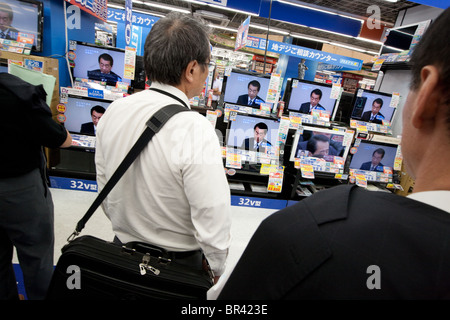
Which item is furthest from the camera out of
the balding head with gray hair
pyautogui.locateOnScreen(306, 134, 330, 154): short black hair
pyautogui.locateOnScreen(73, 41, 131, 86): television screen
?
pyautogui.locateOnScreen(306, 134, 330, 154): short black hair

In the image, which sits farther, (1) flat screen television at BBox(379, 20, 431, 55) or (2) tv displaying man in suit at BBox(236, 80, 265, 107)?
(1) flat screen television at BBox(379, 20, 431, 55)

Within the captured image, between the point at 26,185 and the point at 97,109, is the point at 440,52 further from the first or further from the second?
the point at 97,109

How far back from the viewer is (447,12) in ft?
1.25

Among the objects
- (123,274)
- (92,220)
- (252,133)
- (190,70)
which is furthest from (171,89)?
(92,220)

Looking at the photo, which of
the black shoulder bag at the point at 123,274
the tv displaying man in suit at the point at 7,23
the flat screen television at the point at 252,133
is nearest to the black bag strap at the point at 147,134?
the black shoulder bag at the point at 123,274

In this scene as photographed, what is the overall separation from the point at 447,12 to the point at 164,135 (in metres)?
0.77

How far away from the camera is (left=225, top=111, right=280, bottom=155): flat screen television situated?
2803 millimetres

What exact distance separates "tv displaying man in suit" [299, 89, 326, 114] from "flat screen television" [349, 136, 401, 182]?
26.4 inches

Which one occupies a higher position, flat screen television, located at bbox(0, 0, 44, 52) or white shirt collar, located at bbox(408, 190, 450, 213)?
flat screen television, located at bbox(0, 0, 44, 52)

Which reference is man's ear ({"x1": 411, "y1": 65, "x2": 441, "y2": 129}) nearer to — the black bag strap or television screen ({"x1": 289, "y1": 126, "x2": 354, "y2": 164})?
the black bag strap

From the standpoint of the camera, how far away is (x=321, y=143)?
2.85 metres

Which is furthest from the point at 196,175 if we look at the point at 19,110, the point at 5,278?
the point at 5,278

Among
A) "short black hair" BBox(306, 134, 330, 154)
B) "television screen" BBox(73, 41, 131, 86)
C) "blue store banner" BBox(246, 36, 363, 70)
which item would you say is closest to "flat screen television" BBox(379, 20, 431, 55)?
"short black hair" BBox(306, 134, 330, 154)

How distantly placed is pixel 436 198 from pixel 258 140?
2.56 m
